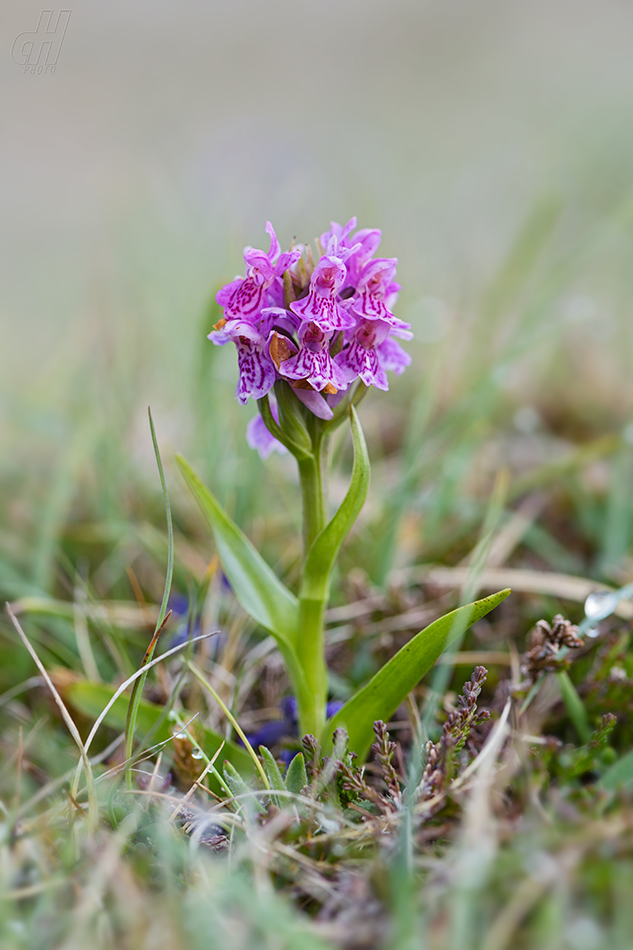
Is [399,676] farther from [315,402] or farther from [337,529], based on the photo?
[315,402]

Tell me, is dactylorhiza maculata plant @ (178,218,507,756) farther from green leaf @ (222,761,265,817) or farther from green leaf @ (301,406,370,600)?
green leaf @ (222,761,265,817)

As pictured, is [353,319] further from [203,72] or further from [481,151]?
[203,72]

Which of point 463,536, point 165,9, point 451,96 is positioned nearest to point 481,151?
point 451,96

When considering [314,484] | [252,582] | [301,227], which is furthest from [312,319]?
[301,227]

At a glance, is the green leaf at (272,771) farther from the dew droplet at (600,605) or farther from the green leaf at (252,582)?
the dew droplet at (600,605)

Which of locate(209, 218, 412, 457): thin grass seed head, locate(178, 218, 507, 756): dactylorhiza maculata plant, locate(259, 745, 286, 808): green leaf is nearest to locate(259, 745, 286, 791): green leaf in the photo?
locate(259, 745, 286, 808): green leaf

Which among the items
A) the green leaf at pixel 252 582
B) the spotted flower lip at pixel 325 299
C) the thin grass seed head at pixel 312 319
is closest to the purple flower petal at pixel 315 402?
the thin grass seed head at pixel 312 319
